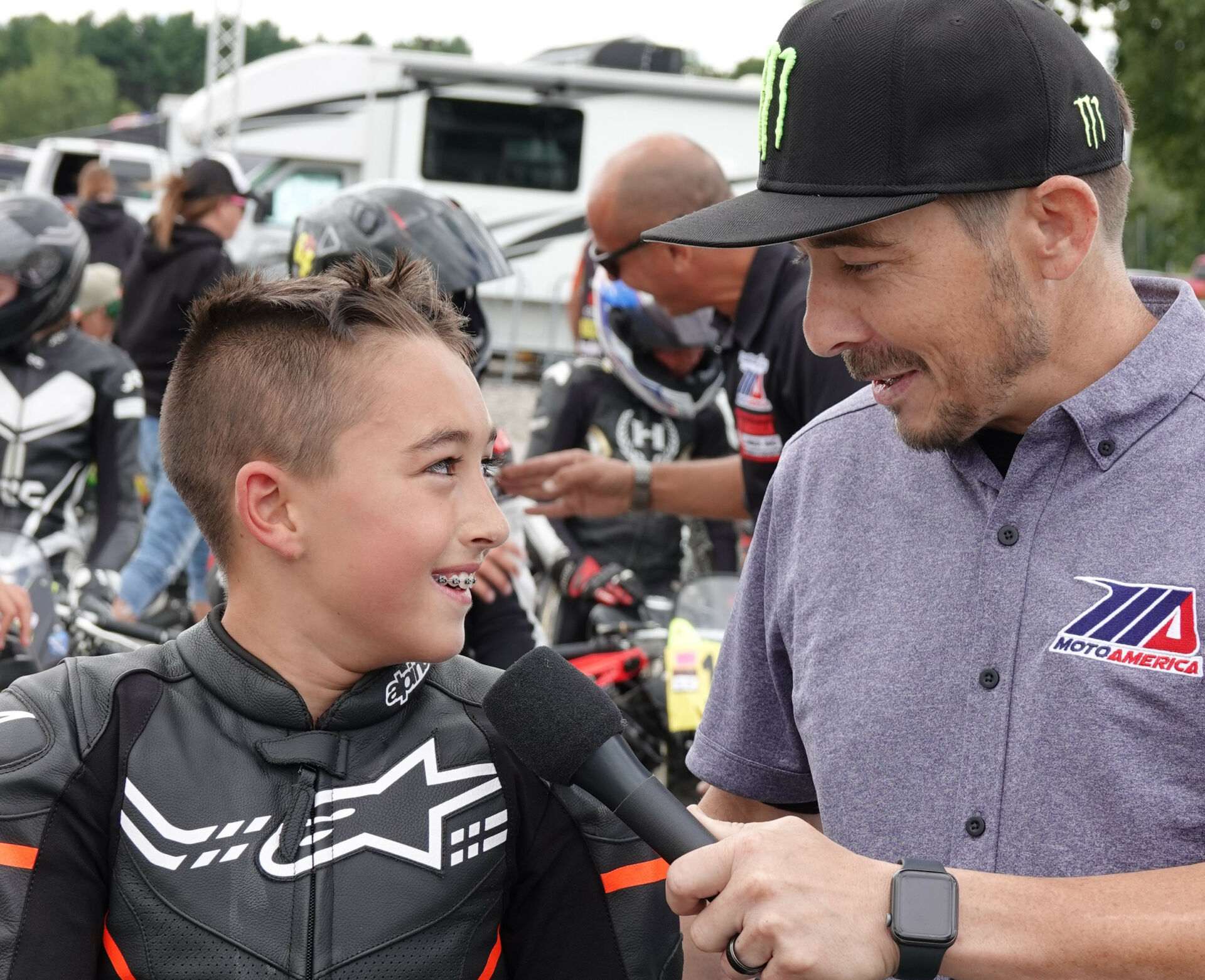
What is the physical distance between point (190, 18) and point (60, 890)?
9699cm

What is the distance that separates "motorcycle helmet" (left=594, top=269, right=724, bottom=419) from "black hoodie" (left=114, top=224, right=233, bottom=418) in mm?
2790

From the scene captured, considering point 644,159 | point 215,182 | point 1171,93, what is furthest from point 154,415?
point 1171,93

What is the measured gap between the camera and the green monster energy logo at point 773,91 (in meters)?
1.98

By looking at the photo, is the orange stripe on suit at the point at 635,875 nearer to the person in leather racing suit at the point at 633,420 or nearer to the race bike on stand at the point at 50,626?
the race bike on stand at the point at 50,626

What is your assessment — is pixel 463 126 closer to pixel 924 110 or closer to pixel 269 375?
pixel 269 375

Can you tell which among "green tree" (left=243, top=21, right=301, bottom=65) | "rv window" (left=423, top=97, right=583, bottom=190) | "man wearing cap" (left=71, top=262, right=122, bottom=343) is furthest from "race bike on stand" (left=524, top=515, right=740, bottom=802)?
"green tree" (left=243, top=21, right=301, bottom=65)

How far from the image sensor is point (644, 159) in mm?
4438

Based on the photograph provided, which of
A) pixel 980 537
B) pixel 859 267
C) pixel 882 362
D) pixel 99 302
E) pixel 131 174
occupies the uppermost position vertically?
pixel 859 267

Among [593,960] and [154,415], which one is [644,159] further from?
[154,415]

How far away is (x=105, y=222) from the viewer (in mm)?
11992

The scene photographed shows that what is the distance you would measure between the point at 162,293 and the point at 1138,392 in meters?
6.85

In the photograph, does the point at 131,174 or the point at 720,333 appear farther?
the point at 131,174

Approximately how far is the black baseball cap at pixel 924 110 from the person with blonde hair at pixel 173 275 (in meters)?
5.41

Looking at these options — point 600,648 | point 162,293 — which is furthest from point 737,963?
point 162,293
